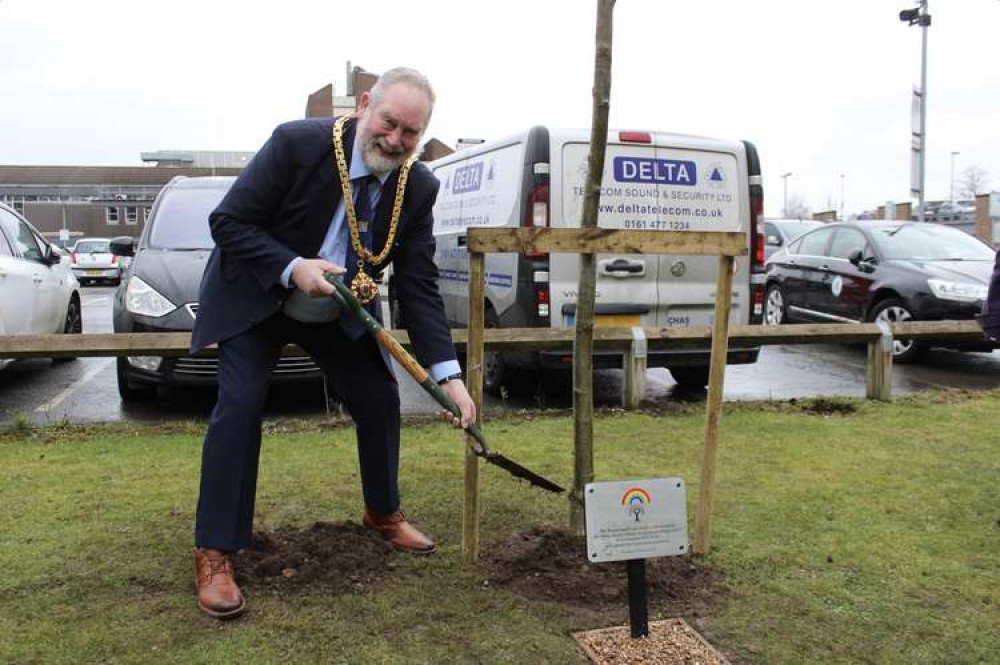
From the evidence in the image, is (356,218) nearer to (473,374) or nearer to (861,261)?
(473,374)

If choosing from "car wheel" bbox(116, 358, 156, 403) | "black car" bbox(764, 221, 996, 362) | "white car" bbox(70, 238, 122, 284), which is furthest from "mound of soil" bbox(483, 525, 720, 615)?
"white car" bbox(70, 238, 122, 284)

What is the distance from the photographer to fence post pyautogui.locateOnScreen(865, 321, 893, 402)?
691 centimetres

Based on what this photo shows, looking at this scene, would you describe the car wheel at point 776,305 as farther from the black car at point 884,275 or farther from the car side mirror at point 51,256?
the car side mirror at point 51,256

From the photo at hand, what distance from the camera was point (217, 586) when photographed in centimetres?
298

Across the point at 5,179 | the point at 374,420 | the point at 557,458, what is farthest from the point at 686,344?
the point at 5,179

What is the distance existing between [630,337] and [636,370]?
250mm

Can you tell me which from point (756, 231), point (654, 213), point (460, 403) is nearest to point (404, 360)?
point (460, 403)

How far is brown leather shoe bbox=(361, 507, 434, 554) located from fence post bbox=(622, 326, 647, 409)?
3.15 meters

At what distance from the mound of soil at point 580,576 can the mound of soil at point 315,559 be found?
46 centimetres

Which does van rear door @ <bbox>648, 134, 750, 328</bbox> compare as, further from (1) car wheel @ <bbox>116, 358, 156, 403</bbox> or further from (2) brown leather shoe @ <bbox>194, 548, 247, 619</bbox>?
(2) brown leather shoe @ <bbox>194, 548, 247, 619</bbox>

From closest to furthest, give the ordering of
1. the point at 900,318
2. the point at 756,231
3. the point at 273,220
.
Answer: the point at 273,220 < the point at 756,231 < the point at 900,318

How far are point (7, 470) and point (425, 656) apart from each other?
3.05m

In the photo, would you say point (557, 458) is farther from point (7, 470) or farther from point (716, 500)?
point (7, 470)

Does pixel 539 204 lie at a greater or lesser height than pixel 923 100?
lesser
